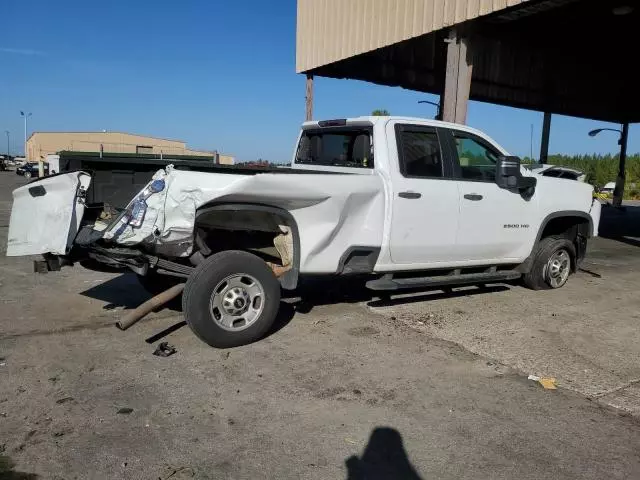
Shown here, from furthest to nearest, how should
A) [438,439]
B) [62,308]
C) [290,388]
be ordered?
[62,308] < [290,388] < [438,439]

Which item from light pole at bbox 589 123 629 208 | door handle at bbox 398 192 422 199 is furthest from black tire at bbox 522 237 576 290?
light pole at bbox 589 123 629 208

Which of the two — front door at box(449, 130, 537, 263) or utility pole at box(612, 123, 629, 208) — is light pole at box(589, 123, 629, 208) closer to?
utility pole at box(612, 123, 629, 208)

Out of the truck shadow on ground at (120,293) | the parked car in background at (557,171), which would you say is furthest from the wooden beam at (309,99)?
the truck shadow on ground at (120,293)

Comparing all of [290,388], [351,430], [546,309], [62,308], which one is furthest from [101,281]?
[546,309]

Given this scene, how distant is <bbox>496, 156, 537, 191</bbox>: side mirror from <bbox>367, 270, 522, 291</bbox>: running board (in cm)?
106

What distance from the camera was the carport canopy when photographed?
9.23 meters

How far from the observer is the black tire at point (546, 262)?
7.07 m

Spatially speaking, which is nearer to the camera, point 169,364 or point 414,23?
point 169,364

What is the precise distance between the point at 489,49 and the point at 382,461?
47.3 ft

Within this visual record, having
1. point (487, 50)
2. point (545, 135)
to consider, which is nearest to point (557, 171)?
point (487, 50)

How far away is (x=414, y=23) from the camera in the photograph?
386 inches

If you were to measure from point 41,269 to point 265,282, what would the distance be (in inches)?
76.5

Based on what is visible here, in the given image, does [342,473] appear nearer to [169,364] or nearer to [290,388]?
[290,388]

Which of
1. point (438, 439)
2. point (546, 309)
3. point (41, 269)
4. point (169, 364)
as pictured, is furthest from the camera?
point (546, 309)
